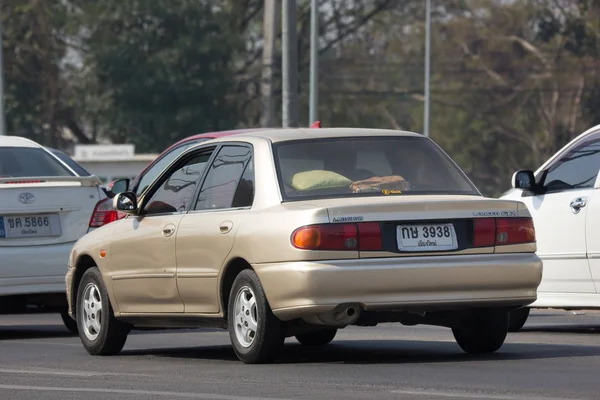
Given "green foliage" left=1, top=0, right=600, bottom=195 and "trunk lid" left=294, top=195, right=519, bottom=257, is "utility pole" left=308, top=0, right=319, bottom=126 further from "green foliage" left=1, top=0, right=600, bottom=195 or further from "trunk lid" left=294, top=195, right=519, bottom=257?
"trunk lid" left=294, top=195, right=519, bottom=257

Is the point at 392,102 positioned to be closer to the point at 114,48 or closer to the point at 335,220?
the point at 114,48

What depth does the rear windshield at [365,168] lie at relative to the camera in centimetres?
921

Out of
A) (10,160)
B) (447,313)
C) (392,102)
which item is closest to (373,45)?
(392,102)

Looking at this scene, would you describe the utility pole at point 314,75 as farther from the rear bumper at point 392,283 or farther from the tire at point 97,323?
the rear bumper at point 392,283

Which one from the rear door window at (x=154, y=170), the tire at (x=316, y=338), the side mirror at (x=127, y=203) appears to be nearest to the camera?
the side mirror at (x=127, y=203)

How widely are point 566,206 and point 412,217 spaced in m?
3.29

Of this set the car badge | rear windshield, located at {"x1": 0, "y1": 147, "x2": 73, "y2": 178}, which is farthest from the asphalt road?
rear windshield, located at {"x1": 0, "y1": 147, "x2": 73, "y2": 178}

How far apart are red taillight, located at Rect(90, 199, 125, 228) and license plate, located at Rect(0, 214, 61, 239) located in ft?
0.95

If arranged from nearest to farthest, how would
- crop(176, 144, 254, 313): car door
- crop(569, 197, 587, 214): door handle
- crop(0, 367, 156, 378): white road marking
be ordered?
crop(0, 367, 156, 378): white road marking
crop(176, 144, 254, 313): car door
crop(569, 197, 587, 214): door handle

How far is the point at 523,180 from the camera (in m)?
11.9

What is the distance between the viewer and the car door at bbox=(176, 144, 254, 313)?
930 cm

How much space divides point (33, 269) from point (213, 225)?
11.2ft

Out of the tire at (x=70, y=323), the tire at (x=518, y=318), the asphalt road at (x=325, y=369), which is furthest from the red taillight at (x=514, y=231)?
the tire at (x=70, y=323)

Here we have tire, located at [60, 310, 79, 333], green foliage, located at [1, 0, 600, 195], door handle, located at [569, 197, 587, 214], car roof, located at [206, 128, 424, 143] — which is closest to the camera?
car roof, located at [206, 128, 424, 143]
